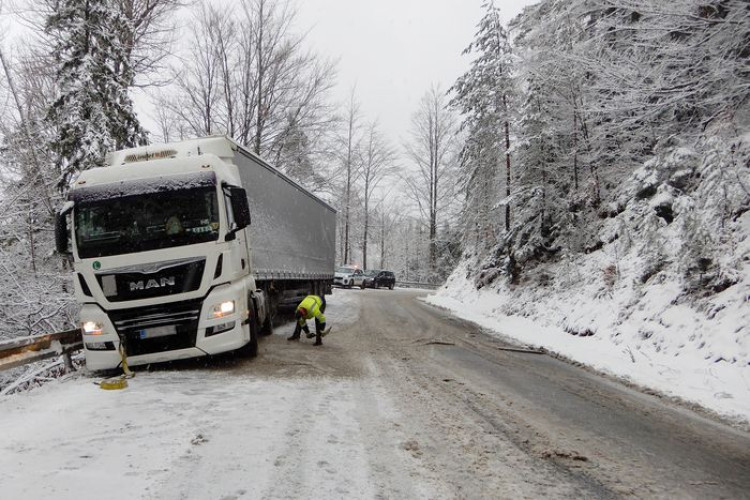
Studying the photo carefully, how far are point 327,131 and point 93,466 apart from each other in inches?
815

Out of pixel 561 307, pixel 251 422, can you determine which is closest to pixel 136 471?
pixel 251 422

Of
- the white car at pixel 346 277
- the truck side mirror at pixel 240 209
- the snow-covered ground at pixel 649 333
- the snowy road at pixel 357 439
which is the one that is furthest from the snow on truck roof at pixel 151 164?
the white car at pixel 346 277

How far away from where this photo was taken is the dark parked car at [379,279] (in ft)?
128

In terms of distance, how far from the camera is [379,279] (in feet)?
129

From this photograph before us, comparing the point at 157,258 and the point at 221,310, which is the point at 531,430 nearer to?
the point at 221,310

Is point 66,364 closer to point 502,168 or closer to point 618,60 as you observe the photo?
point 618,60

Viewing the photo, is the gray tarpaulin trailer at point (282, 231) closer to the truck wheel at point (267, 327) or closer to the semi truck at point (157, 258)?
the truck wheel at point (267, 327)

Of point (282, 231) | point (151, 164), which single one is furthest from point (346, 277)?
point (151, 164)

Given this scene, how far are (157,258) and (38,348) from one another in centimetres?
204

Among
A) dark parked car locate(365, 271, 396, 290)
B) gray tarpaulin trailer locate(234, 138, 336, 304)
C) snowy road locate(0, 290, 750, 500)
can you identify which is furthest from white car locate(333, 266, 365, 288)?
snowy road locate(0, 290, 750, 500)

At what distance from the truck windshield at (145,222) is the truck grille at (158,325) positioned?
2.98 feet

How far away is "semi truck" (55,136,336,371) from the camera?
637cm

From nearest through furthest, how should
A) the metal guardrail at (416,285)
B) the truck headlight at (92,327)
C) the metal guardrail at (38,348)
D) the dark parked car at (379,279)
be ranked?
the metal guardrail at (38,348), the truck headlight at (92,327), the dark parked car at (379,279), the metal guardrail at (416,285)

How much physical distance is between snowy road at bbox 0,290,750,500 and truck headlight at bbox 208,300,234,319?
86 centimetres
